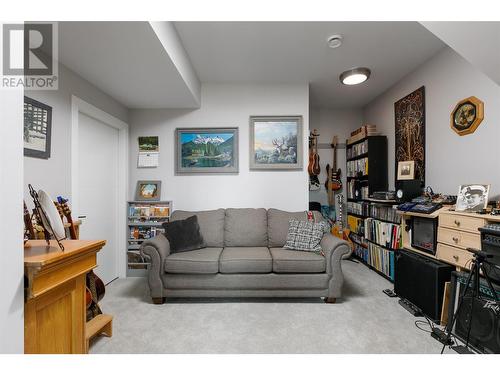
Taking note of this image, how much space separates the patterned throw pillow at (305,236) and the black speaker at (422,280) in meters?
0.81

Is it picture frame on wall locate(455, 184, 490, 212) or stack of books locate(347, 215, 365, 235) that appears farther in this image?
stack of books locate(347, 215, 365, 235)

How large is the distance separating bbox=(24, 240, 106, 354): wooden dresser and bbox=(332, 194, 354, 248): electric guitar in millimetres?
3189

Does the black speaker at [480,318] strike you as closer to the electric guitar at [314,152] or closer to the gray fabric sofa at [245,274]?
the gray fabric sofa at [245,274]

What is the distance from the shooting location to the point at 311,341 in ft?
5.56

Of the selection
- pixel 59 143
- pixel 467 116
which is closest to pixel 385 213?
pixel 467 116

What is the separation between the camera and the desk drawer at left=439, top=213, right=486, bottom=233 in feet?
5.43

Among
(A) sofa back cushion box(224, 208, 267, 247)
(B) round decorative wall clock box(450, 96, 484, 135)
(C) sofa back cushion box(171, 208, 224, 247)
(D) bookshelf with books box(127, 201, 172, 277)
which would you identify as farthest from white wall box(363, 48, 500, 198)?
(D) bookshelf with books box(127, 201, 172, 277)

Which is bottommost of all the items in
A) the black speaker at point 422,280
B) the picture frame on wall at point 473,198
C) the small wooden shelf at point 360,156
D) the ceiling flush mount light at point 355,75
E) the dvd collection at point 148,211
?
the black speaker at point 422,280

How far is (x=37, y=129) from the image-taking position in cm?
175

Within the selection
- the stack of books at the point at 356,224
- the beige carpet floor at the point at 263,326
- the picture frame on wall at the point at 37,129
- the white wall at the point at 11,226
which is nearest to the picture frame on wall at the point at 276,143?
the stack of books at the point at 356,224

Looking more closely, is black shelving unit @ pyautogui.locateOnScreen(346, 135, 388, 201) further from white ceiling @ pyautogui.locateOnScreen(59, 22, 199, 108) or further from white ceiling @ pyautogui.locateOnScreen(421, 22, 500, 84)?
white ceiling @ pyautogui.locateOnScreen(59, 22, 199, 108)

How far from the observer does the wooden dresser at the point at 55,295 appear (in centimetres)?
83

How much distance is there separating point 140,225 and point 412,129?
12.2 ft

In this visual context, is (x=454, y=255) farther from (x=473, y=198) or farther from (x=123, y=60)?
(x=123, y=60)
